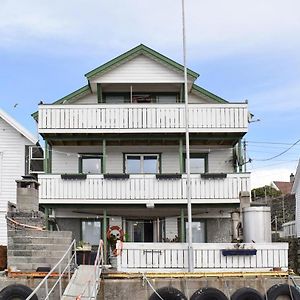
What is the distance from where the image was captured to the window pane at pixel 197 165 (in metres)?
29.0

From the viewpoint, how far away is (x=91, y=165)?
28.8m

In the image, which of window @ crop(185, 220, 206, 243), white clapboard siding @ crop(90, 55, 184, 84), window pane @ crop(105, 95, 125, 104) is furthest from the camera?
window pane @ crop(105, 95, 125, 104)

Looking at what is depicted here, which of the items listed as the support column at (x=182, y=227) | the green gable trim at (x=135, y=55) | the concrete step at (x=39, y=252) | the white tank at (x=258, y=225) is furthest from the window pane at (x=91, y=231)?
the concrete step at (x=39, y=252)

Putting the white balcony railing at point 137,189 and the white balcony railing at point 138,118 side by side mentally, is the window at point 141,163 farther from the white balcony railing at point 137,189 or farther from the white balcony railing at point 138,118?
the white balcony railing at point 138,118

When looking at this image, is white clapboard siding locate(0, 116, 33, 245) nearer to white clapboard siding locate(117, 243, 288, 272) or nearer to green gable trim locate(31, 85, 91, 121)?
green gable trim locate(31, 85, 91, 121)

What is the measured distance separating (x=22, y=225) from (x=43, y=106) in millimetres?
9122

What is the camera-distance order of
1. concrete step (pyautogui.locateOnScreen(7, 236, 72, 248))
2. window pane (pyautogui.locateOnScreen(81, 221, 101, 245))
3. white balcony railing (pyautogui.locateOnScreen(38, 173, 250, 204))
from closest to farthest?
1. concrete step (pyautogui.locateOnScreen(7, 236, 72, 248))
2. white balcony railing (pyautogui.locateOnScreen(38, 173, 250, 204))
3. window pane (pyautogui.locateOnScreen(81, 221, 101, 245))

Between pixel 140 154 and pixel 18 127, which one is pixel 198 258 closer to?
pixel 140 154

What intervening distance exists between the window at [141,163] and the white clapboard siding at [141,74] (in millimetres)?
3421

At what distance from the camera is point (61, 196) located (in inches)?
1041

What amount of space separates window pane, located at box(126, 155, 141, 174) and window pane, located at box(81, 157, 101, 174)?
1327 millimetres

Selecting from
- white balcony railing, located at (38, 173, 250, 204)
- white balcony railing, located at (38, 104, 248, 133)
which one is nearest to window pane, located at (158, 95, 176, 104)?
white balcony railing, located at (38, 104, 248, 133)

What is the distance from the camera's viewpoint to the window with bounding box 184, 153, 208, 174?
28953 millimetres

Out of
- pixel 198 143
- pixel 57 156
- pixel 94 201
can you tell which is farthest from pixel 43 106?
pixel 198 143
